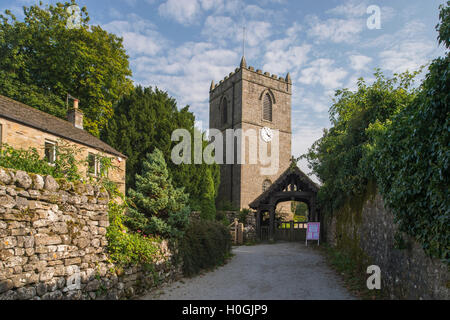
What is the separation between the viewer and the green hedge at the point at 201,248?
1021cm

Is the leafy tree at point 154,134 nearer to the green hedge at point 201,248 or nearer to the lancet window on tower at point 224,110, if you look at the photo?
the green hedge at point 201,248

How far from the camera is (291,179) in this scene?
2088 cm

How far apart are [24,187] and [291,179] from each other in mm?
17236

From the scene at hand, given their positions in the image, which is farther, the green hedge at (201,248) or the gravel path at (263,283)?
the green hedge at (201,248)

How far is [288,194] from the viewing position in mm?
20453

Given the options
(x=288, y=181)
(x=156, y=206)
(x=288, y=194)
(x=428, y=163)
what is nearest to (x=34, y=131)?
(x=156, y=206)

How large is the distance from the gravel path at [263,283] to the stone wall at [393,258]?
3.94 feet

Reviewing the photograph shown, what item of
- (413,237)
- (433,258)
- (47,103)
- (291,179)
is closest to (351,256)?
(413,237)

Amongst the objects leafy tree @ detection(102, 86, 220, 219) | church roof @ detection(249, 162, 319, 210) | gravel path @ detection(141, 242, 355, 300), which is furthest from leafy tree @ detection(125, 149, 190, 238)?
church roof @ detection(249, 162, 319, 210)

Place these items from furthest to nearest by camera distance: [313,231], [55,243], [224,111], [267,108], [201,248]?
[224,111] < [267,108] < [313,231] < [201,248] < [55,243]

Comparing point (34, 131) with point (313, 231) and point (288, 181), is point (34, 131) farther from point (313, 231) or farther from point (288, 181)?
point (288, 181)

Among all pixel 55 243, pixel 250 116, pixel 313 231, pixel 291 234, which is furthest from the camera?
pixel 250 116

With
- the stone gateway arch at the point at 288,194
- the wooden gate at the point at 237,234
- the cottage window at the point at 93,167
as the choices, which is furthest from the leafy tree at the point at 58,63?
the stone gateway arch at the point at 288,194

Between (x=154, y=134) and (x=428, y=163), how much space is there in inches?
706
